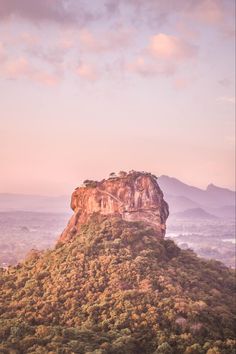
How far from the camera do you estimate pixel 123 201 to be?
1944 inches

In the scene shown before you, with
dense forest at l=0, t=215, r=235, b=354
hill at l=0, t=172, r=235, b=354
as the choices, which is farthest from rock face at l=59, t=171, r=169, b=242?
dense forest at l=0, t=215, r=235, b=354

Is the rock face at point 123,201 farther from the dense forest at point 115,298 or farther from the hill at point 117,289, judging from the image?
the dense forest at point 115,298

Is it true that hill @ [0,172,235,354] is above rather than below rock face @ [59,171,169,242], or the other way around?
below

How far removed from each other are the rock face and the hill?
0.11m

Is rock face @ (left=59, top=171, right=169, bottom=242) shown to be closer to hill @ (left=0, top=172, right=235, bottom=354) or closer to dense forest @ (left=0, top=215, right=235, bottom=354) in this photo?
hill @ (left=0, top=172, right=235, bottom=354)

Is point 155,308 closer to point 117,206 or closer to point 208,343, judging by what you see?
point 208,343

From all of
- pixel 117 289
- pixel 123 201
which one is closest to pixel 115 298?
pixel 117 289

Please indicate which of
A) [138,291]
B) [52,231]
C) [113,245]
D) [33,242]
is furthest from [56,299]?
[52,231]

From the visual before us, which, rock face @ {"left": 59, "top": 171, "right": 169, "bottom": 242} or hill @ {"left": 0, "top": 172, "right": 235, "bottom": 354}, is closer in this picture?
hill @ {"left": 0, "top": 172, "right": 235, "bottom": 354}

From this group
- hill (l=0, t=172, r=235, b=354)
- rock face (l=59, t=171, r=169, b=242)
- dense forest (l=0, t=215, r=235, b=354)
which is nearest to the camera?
dense forest (l=0, t=215, r=235, b=354)

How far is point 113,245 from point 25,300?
1050 centimetres

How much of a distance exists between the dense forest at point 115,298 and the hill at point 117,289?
71 millimetres

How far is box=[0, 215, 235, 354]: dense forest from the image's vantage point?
29.3m

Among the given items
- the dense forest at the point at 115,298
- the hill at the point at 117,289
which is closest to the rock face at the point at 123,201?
the hill at the point at 117,289
